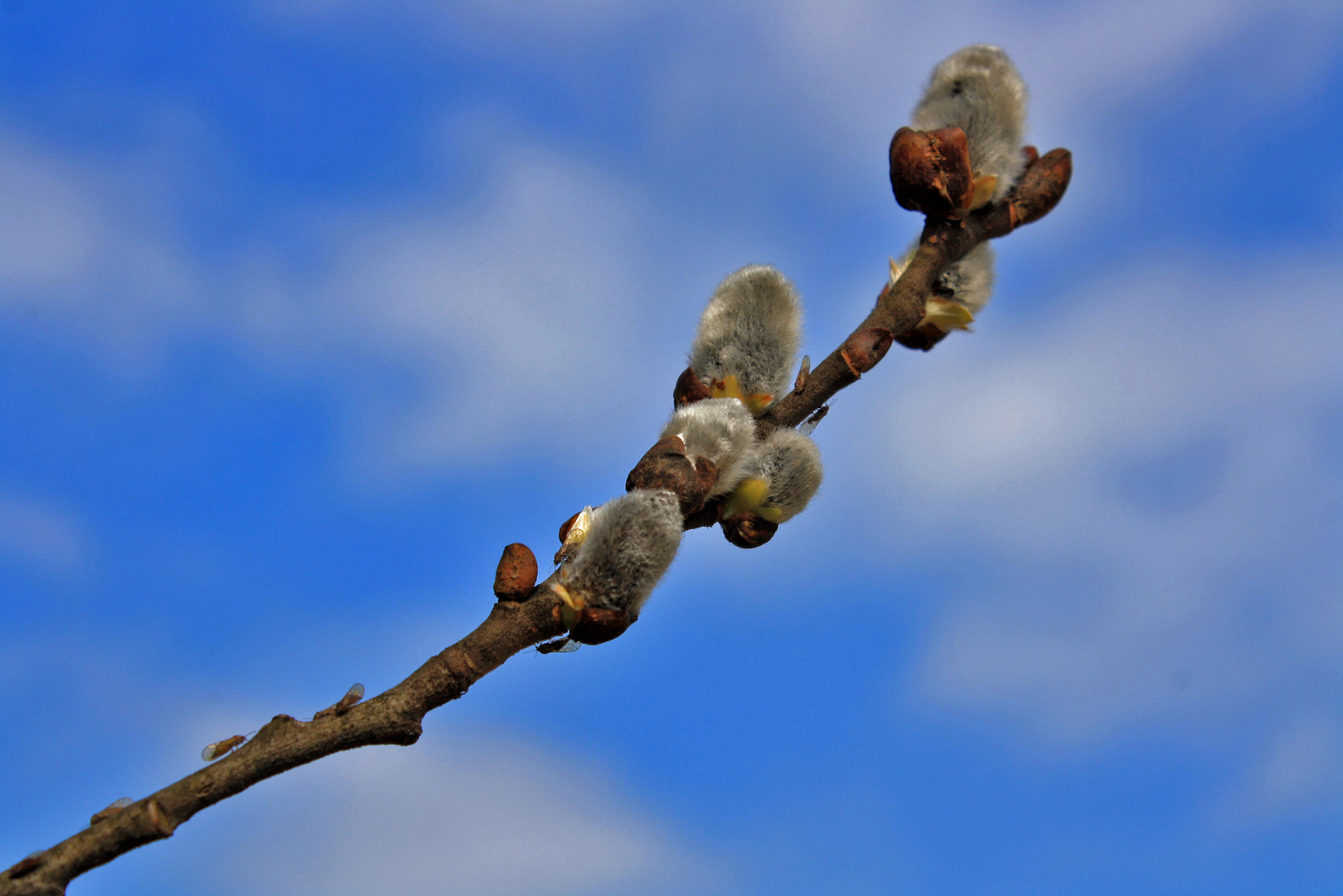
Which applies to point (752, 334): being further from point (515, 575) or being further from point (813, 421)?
point (515, 575)

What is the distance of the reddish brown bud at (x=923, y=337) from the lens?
302 centimetres

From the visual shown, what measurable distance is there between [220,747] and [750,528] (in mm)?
1438

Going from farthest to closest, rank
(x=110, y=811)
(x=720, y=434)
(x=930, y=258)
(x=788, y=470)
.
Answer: (x=930, y=258) < (x=788, y=470) < (x=720, y=434) < (x=110, y=811)

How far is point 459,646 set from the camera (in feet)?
7.28

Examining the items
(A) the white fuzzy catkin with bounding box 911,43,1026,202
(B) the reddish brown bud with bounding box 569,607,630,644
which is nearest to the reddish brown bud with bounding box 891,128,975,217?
(A) the white fuzzy catkin with bounding box 911,43,1026,202

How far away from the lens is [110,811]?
1.99 metres

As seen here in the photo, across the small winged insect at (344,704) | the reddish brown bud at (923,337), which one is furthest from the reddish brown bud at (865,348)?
the small winged insect at (344,704)

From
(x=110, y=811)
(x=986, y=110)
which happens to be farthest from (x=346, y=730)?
(x=986, y=110)

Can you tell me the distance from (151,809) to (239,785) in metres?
0.16

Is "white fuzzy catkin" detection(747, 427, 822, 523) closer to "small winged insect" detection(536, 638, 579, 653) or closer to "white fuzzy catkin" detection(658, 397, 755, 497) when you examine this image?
"white fuzzy catkin" detection(658, 397, 755, 497)

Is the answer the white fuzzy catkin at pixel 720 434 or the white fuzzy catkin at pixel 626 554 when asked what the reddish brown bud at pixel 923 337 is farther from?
the white fuzzy catkin at pixel 626 554

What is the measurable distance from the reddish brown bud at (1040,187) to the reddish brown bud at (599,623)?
1751mm


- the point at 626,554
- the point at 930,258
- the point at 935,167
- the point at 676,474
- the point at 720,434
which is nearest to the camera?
the point at 626,554

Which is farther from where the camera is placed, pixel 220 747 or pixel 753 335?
pixel 753 335
